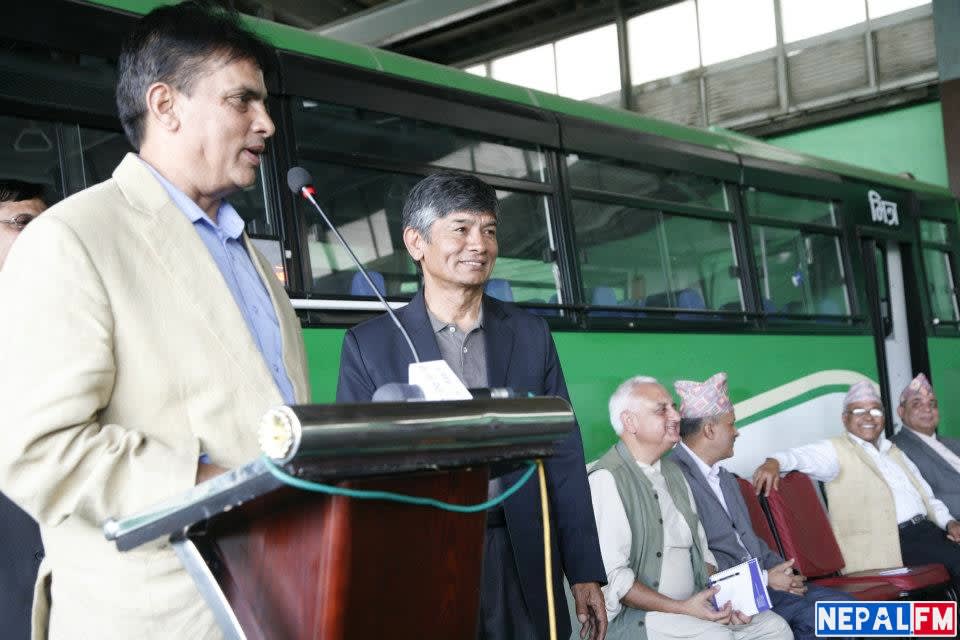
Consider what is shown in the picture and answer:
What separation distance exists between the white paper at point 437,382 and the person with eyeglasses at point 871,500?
4.29m

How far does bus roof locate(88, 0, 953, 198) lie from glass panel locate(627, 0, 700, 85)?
835cm

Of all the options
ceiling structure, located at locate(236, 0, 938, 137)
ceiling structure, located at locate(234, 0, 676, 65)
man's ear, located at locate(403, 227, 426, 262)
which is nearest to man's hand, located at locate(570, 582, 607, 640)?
man's ear, located at locate(403, 227, 426, 262)

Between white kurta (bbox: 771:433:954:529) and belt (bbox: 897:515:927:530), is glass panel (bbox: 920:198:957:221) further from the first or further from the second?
belt (bbox: 897:515:927:530)

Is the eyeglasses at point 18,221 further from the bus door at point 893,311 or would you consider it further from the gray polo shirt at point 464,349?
the bus door at point 893,311

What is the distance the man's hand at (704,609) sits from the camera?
385 cm

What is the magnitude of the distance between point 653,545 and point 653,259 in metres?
2.24

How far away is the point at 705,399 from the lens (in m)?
4.99

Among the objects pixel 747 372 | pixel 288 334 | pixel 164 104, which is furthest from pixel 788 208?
pixel 164 104

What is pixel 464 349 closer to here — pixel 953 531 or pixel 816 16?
pixel 953 531

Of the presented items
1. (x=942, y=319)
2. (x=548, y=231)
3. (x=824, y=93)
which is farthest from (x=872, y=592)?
(x=824, y=93)

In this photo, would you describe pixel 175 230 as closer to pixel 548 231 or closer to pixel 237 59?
pixel 237 59

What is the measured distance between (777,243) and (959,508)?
191 cm

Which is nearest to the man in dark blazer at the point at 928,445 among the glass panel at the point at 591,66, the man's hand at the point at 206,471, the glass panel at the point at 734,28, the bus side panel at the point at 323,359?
the bus side panel at the point at 323,359

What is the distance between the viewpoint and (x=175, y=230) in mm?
1511
